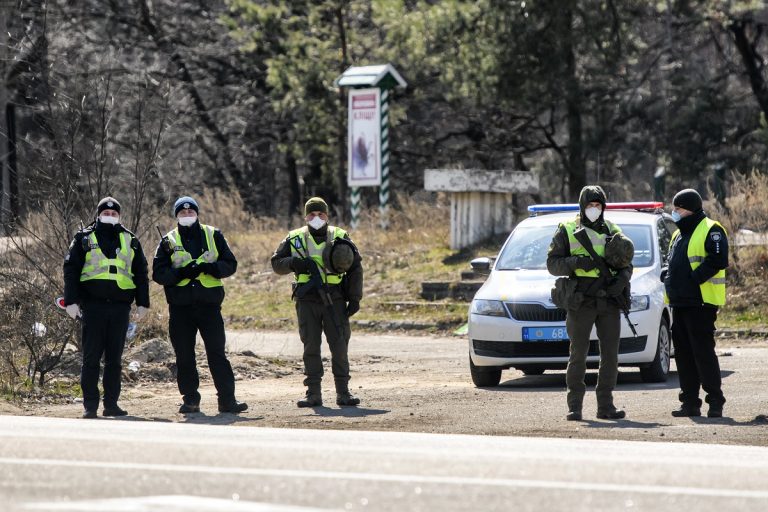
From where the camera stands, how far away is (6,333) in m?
15.4

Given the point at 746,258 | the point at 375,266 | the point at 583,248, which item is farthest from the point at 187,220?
the point at 375,266

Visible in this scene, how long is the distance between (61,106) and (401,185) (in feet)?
84.5

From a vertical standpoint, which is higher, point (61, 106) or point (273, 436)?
point (61, 106)

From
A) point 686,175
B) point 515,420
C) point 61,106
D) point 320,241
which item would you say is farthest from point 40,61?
point 686,175

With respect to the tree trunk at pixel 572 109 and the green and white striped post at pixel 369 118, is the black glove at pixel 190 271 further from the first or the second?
the tree trunk at pixel 572 109

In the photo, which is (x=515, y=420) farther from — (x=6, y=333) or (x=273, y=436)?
(x=6, y=333)

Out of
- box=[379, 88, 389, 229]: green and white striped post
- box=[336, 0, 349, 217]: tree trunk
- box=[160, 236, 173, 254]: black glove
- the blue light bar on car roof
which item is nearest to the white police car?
the blue light bar on car roof

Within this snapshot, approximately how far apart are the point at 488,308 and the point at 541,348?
2.17 feet

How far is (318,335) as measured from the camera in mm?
13156

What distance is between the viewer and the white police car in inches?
570

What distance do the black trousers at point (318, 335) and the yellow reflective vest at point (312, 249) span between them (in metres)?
0.21

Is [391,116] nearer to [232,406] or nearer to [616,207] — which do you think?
[616,207]

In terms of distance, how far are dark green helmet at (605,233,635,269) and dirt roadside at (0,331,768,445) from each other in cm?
121

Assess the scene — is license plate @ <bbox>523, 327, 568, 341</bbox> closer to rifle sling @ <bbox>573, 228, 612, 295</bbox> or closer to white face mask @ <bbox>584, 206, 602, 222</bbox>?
rifle sling @ <bbox>573, 228, 612, 295</bbox>
